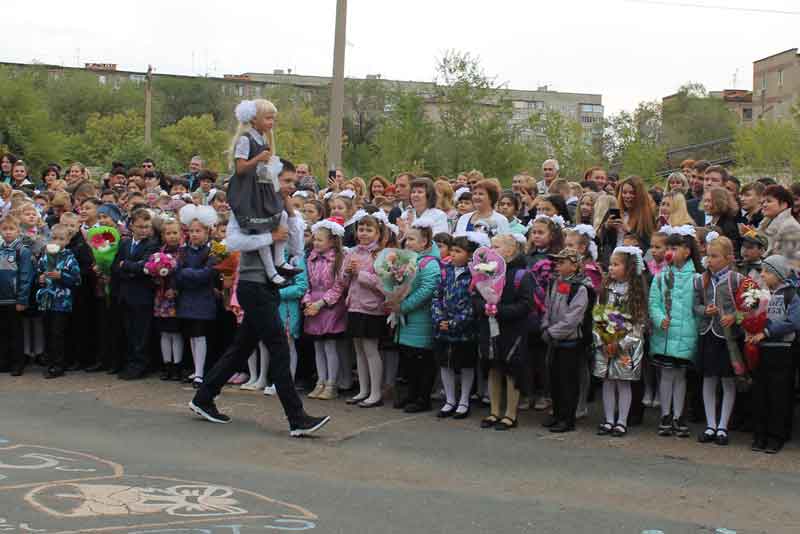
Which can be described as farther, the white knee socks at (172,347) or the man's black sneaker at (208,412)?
the white knee socks at (172,347)

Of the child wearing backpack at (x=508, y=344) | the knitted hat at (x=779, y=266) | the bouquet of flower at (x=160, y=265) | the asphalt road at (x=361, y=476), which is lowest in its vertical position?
the asphalt road at (x=361, y=476)

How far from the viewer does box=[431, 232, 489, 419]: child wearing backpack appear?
9.48m

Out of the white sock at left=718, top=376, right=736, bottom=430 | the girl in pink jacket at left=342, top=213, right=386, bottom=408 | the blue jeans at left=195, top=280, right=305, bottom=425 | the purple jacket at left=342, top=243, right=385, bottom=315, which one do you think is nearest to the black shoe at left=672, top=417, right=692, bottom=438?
the white sock at left=718, top=376, right=736, bottom=430

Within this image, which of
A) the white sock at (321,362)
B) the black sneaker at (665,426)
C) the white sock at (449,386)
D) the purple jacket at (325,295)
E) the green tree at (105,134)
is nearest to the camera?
the black sneaker at (665,426)

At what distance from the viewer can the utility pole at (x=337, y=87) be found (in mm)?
18453

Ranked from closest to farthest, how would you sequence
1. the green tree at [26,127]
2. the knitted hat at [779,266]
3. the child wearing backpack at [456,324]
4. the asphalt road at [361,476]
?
the asphalt road at [361,476] → the knitted hat at [779,266] → the child wearing backpack at [456,324] → the green tree at [26,127]

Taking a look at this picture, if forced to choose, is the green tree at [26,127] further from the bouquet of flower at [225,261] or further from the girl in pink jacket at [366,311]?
the girl in pink jacket at [366,311]

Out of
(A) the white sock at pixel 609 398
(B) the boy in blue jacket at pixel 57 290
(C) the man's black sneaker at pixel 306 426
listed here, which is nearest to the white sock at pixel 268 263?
(C) the man's black sneaker at pixel 306 426

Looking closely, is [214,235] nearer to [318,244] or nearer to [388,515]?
[318,244]

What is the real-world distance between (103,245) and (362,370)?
3.50 metres

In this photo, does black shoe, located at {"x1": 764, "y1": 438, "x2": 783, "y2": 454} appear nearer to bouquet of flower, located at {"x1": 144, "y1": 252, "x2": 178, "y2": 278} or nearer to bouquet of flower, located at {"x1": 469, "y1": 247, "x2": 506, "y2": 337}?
bouquet of flower, located at {"x1": 469, "y1": 247, "x2": 506, "y2": 337}

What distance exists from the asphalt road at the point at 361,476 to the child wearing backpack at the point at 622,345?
270mm

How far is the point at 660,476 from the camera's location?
7.56 metres

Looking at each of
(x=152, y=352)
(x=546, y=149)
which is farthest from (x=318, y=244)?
(x=546, y=149)
